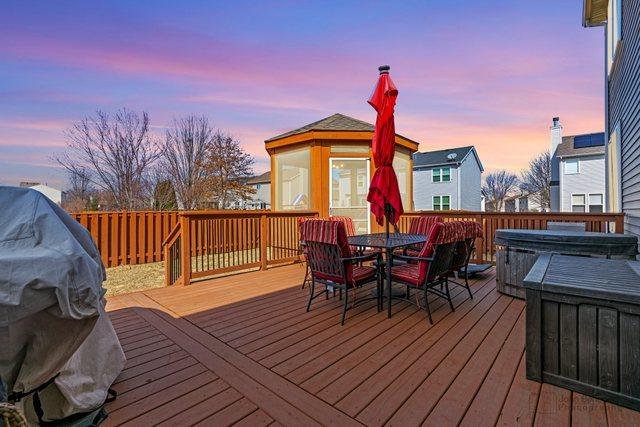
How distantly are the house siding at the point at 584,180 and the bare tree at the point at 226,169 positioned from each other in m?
17.3

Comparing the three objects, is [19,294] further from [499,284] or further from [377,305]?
[499,284]

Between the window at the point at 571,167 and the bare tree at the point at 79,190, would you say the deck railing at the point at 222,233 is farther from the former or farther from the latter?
the window at the point at 571,167

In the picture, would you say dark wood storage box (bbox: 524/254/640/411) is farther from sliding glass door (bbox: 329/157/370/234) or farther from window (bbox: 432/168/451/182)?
window (bbox: 432/168/451/182)

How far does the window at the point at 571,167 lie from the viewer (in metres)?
16.8

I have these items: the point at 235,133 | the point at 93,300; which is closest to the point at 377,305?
the point at 93,300

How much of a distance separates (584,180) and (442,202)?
24.8ft

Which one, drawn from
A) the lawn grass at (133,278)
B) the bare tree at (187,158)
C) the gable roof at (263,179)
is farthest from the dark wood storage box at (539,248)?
the gable roof at (263,179)

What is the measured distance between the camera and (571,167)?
1697 cm

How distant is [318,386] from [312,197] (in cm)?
566

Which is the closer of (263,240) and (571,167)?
(263,240)

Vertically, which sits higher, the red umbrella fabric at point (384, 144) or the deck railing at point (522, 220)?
the red umbrella fabric at point (384, 144)

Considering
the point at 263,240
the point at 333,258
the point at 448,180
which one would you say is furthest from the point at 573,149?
the point at 333,258

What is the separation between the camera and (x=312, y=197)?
24.4 feet

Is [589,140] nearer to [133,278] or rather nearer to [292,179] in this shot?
[292,179]
